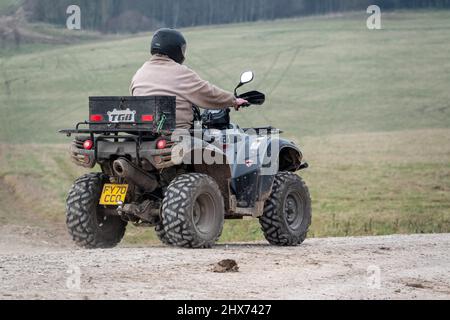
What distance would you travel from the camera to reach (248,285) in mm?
9320

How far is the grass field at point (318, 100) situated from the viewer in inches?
990

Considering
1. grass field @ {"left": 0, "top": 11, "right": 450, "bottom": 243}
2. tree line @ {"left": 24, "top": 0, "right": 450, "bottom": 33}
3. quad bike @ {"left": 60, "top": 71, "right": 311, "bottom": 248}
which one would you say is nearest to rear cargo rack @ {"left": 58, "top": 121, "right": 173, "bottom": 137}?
quad bike @ {"left": 60, "top": 71, "right": 311, "bottom": 248}

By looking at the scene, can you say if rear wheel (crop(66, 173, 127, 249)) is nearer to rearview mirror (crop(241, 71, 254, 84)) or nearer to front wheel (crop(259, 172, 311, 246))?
rearview mirror (crop(241, 71, 254, 84))

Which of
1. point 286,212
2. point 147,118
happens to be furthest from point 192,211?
point 286,212

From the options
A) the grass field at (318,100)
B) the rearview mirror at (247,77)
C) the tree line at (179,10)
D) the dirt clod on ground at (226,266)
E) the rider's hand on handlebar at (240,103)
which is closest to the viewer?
the dirt clod on ground at (226,266)

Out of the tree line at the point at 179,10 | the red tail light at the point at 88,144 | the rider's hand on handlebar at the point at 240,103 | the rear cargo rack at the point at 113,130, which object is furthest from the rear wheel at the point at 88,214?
the tree line at the point at 179,10

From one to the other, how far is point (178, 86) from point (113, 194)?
133 cm

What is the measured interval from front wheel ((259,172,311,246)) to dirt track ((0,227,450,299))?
0.67 m

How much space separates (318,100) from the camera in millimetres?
36875

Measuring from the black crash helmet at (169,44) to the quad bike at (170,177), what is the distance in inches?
28.4

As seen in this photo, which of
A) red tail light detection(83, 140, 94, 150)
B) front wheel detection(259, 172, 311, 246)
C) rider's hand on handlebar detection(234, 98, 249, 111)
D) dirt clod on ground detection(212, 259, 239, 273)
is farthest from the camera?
front wheel detection(259, 172, 311, 246)

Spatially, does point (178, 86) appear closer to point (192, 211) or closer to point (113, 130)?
point (113, 130)

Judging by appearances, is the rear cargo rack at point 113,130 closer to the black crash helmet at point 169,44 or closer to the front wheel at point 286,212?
the black crash helmet at point 169,44

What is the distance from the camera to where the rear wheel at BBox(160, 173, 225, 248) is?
37.8 feet
